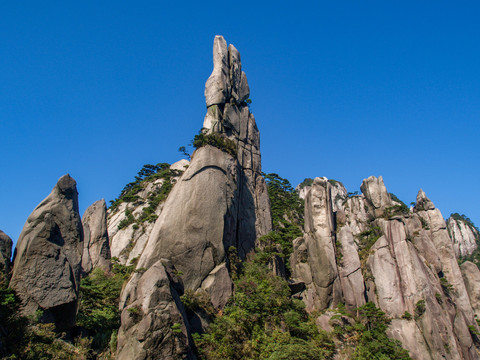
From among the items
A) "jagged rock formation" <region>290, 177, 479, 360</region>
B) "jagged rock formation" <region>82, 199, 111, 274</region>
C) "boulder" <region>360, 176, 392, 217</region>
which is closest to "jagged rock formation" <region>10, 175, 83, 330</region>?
"jagged rock formation" <region>82, 199, 111, 274</region>

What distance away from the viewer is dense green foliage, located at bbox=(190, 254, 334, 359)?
17984 mm

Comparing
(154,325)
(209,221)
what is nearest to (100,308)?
(154,325)

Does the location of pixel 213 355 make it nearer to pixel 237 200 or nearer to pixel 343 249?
pixel 237 200

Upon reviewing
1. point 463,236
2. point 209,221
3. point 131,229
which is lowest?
point 209,221

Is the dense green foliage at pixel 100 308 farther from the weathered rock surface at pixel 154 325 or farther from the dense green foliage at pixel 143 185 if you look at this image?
the dense green foliage at pixel 143 185

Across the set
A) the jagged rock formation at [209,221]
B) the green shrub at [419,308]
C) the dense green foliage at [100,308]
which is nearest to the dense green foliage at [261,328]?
the jagged rock formation at [209,221]

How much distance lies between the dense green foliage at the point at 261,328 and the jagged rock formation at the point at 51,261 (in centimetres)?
711

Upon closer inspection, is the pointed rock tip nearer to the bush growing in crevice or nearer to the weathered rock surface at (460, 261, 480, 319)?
the bush growing in crevice

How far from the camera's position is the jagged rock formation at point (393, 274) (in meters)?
24.1

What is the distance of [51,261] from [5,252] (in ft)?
6.15

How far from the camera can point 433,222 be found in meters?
36.1

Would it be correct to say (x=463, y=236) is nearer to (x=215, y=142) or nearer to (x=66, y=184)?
(x=215, y=142)

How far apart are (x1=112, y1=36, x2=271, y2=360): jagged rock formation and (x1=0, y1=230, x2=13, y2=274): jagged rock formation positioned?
555 cm

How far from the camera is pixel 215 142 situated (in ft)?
96.7
